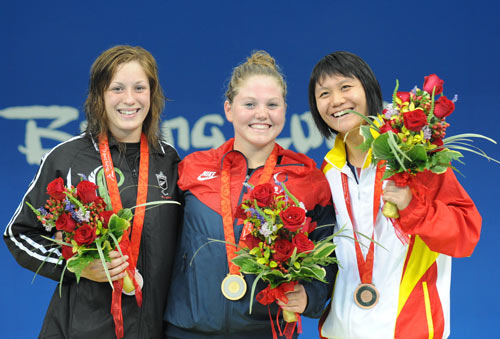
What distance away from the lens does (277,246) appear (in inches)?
82.2

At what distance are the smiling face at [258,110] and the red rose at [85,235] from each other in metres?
0.75

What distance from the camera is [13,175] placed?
454cm

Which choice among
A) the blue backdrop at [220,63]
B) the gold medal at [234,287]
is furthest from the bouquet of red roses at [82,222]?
the blue backdrop at [220,63]

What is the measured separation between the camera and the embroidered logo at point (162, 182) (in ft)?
8.48

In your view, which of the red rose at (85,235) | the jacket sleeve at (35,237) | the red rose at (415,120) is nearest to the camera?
the red rose at (415,120)

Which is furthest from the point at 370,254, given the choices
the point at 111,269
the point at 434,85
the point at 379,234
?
the point at 111,269

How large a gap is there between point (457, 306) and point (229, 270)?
9.20 ft

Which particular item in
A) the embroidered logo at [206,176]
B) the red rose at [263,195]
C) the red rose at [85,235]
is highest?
the embroidered logo at [206,176]

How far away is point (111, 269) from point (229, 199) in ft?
1.73

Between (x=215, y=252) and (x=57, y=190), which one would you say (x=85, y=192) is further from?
(x=215, y=252)

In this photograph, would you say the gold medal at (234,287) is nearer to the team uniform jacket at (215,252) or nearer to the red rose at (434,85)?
the team uniform jacket at (215,252)

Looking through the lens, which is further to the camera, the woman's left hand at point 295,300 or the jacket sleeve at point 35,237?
the jacket sleeve at point 35,237

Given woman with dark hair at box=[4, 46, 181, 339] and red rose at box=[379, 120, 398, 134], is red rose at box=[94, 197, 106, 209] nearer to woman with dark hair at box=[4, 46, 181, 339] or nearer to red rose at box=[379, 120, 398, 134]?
woman with dark hair at box=[4, 46, 181, 339]

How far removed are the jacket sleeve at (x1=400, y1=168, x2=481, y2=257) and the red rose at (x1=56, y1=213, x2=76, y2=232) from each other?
1.14 metres
